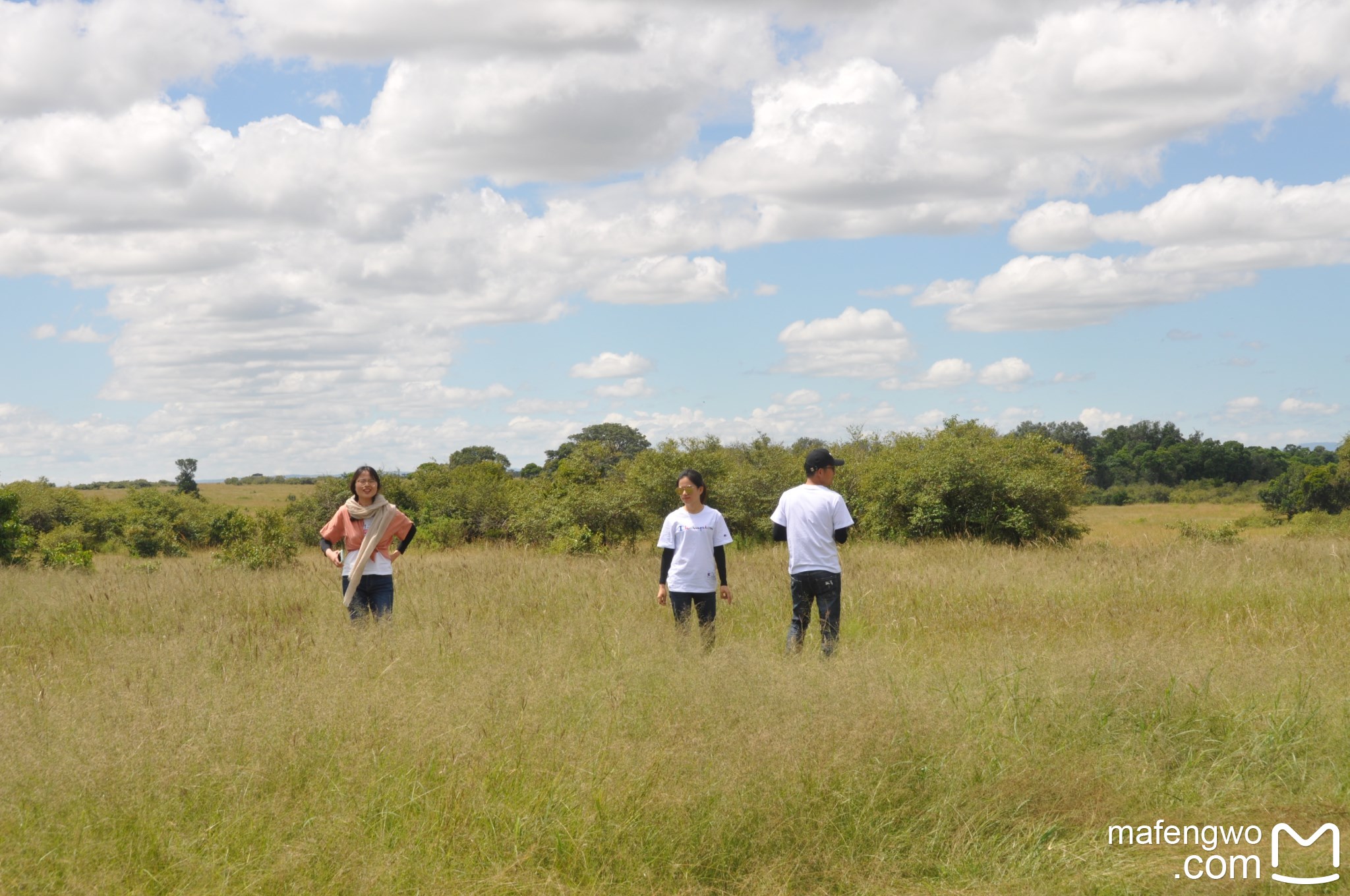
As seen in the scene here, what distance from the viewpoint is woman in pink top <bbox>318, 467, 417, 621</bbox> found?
838 centimetres

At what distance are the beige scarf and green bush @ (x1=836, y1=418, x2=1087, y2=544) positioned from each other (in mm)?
14251

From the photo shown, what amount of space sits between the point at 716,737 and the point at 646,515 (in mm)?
17637

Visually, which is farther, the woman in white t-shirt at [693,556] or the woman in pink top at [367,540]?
the woman in pink top at [367,540]

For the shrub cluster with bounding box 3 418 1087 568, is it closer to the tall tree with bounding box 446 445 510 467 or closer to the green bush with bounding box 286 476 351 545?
the green bush with bounding box 286 476 351 545

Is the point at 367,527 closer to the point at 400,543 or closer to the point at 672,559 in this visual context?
the point at 400,543

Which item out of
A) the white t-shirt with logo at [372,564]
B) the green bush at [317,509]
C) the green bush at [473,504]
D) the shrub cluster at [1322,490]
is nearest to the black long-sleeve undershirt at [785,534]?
the white t-shirt with logo at [372,564]

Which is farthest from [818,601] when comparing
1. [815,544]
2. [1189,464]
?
[1189,464]

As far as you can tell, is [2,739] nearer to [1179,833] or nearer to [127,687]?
[127,687]

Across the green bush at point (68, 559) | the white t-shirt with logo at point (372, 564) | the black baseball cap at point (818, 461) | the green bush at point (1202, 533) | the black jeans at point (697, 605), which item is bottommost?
the green bush at point (1202, 533)

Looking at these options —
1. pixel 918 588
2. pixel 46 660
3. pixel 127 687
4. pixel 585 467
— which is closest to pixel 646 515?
pixel 585 467
